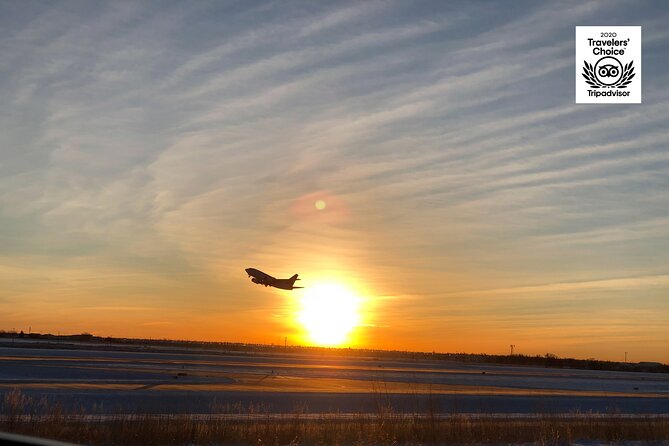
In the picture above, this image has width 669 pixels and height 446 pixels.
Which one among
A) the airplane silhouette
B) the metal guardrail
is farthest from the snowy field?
the airplane silhouette

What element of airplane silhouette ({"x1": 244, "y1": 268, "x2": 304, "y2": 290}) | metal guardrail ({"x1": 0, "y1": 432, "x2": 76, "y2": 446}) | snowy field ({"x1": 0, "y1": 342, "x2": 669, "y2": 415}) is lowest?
snowy field ({"x1": 0, "y1": 342, "x2": 669, "y2": 415})

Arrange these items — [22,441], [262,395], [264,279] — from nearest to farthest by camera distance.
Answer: [22,441]
[262,395]
[264,279]

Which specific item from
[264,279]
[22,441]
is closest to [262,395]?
[22,441]

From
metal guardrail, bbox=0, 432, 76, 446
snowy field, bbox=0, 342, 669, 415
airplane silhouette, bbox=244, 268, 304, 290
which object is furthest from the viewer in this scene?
airplane silhouette, bbox=244, 268, 304, 290

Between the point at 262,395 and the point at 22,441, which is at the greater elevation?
the point at 22,441

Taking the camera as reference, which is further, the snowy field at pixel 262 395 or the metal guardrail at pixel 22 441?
the snowy field at pixel 262 395

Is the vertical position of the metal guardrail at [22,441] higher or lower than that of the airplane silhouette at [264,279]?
lower

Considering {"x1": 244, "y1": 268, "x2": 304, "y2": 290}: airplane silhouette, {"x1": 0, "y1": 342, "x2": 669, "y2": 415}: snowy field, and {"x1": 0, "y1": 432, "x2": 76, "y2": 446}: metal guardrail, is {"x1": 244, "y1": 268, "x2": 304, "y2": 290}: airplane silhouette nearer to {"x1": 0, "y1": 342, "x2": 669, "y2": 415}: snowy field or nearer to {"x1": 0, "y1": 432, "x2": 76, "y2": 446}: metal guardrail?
{"x1": 0, "y1": 342, "x2": 669, "y2": 415}: snowy field

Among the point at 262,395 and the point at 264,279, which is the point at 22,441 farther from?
the point at 264,279

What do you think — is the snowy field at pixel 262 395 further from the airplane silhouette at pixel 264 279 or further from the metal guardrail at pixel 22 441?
the airplane silhouette at pixel 264 279

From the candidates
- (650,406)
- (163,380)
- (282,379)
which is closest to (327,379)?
(282,379)

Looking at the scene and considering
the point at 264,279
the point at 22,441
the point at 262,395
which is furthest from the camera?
the point at 264,279

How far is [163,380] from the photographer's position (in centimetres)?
4797

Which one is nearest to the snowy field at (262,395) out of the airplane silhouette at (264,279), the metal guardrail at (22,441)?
the metal guardrail at (22,441)
